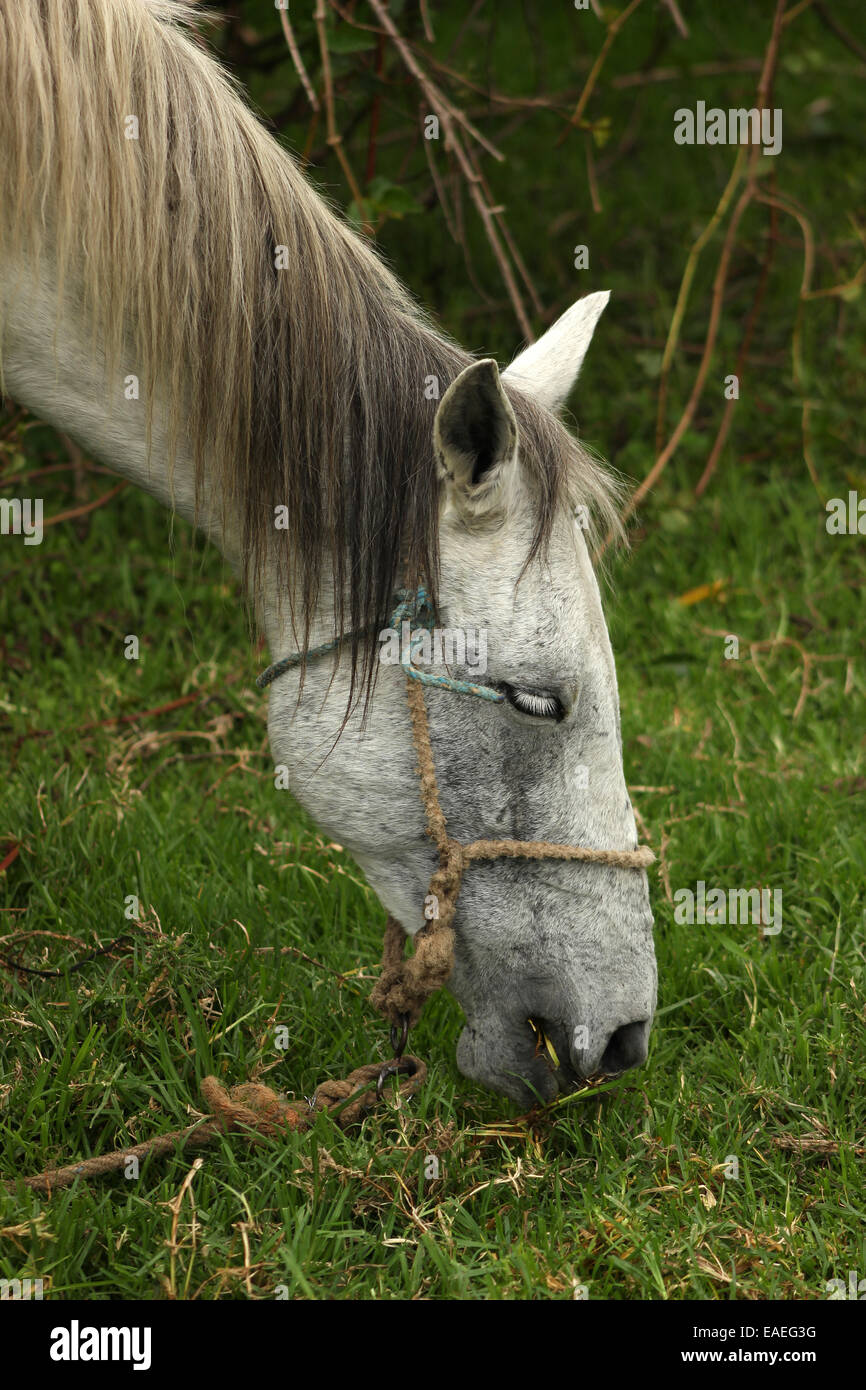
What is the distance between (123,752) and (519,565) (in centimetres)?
232

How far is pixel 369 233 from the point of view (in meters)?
3.26

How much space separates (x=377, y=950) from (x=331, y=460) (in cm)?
152

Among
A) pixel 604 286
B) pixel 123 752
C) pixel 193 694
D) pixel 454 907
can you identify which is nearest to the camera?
pixel 454 907

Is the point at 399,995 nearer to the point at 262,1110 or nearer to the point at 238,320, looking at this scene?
the point at 262,1110

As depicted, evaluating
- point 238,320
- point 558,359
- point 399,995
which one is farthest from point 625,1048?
point 238,320

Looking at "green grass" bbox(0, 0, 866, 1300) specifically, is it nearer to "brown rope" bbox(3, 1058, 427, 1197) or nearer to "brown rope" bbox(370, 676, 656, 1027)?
"brown rope" bbox(3, 1058, 427, 1197)

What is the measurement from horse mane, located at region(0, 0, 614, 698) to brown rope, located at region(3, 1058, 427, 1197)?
0.90m

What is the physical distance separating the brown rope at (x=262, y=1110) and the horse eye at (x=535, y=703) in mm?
842

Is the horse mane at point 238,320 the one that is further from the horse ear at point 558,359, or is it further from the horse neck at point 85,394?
the horse ear at point 558,359

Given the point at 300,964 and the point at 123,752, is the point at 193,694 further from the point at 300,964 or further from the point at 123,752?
the point at 300,964

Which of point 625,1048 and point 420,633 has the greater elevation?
point 420,633

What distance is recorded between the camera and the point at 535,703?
244 centimetres

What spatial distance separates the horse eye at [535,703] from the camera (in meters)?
2.44

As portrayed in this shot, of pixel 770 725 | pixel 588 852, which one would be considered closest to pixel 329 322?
pixel 588 852
